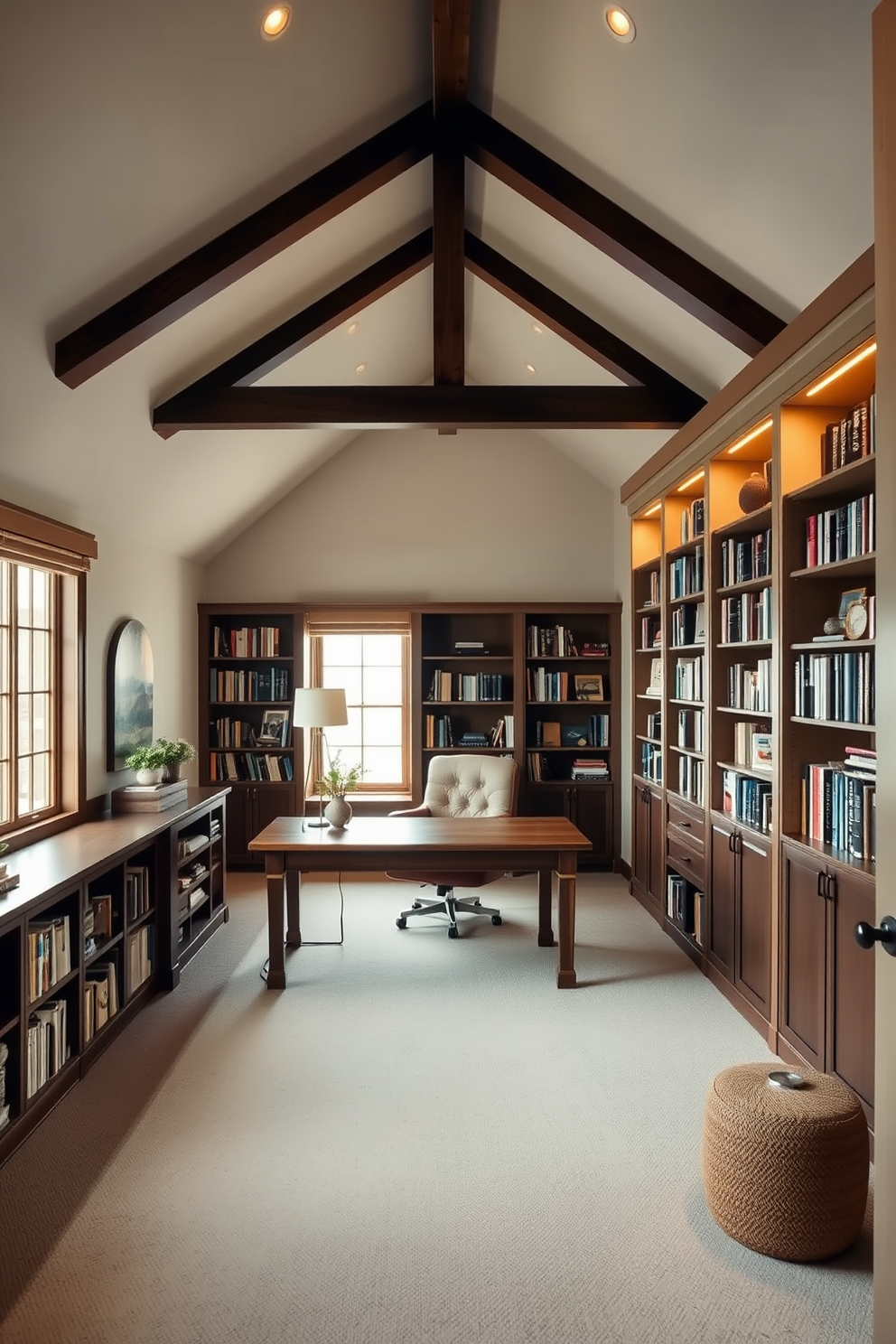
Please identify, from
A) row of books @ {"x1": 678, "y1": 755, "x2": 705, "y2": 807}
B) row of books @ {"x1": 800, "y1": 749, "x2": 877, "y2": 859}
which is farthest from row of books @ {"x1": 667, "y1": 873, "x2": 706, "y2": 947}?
row of books @ {"x1": 800, "y1": 749, "x2": 877, "y2": 859}

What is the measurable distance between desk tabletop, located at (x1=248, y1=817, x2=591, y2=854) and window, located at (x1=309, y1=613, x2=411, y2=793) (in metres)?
2.20

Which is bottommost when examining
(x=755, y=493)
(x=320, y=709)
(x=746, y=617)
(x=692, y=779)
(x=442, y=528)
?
(x=692, y=779)

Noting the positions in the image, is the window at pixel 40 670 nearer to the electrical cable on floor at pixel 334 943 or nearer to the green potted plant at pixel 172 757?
the green potted plant at pixel 172 757

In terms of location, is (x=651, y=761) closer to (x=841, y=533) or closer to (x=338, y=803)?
(x=338, y=803)

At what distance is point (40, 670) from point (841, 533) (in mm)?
3614

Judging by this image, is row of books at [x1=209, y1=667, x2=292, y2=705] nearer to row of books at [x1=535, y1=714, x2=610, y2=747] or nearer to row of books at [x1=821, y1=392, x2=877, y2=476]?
row of books at [x1=535, y1=714, x2=610, y2=747]

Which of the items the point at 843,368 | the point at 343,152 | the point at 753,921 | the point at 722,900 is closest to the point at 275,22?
the point at 343,152

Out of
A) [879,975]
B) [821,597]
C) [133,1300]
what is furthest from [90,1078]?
[821,597]

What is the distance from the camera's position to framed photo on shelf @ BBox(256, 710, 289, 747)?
21.7 ft

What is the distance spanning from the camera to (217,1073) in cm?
322

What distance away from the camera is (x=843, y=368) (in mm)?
2904

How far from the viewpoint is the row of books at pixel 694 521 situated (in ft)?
14.5

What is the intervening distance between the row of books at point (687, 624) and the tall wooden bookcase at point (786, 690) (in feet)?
0.05

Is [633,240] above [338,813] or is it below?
above
